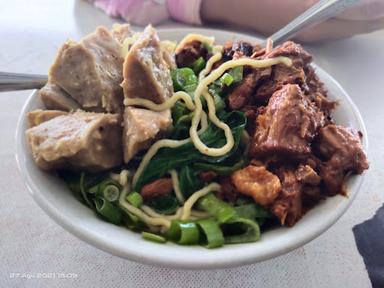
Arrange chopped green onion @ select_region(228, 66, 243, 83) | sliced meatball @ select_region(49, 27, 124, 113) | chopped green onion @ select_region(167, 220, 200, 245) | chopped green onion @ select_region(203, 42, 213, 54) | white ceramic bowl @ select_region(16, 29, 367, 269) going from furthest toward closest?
chopped green onion @ select_region(203, 42, 213, 54), chopped green onion @ select_region(228, 66, 243, 83), sliced meatball @ select_region(49, 27, 124, 113), chopped green onion @ select_region(167, 220, 200, 245), white ceramic bowl @ select_region(16, 29, 367, 269)

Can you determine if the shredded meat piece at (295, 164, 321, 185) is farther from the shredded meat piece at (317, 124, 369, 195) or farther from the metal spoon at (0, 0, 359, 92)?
the metal spoon at (0, 0, 359, 92)

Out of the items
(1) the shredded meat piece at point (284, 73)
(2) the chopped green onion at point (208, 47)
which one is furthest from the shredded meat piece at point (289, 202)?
(2) the chopped green onion at point (208, 47)

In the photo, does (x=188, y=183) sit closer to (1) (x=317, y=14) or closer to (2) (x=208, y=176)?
(2) (x=208, y=176)

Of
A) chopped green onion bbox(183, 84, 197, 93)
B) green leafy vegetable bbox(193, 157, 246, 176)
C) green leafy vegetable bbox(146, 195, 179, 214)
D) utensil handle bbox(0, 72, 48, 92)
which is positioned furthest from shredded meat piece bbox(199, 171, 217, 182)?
utensil handle bbox(0, 72, 48, 92)

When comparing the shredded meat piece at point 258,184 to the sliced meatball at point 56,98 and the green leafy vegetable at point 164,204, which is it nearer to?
the green leafy vegetable at point 164,204

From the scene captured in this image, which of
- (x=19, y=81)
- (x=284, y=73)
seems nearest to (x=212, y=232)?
(x=284, y=73)

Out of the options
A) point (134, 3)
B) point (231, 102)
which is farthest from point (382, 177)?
point (134, 3)
